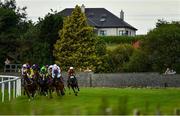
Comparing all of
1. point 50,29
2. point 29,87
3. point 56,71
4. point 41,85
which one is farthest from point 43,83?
point 50,29

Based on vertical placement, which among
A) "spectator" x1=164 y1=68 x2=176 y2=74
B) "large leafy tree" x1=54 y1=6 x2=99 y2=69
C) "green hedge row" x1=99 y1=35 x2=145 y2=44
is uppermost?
"green hedge row" x1=99 y1=35 x2=145 y2=44

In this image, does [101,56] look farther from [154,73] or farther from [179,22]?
[154,73]

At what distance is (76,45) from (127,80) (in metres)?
13.4

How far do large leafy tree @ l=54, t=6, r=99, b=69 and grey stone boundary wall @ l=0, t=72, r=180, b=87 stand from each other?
982cm

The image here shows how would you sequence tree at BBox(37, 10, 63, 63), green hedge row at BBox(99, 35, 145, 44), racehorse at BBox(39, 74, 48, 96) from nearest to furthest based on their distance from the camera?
racehorse at BBox(39, 74, 48, 96)
tree at BBox(37, 10, 63, 63)
green hedge row at BBox(99, 35, 145, 44)

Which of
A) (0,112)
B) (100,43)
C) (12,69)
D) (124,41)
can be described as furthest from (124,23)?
(0,112)

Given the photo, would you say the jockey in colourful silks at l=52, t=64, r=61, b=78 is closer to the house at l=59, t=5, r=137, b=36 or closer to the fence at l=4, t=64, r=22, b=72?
the fence at l=4, t=64, r=22, b=72

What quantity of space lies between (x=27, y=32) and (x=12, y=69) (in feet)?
33.2

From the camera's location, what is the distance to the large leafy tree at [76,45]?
74.3m

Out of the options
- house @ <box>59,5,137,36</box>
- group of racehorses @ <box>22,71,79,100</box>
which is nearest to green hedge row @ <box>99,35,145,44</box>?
house @ <box>59,5,137,36</box>

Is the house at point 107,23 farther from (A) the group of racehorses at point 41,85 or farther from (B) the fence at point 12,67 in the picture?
(A) the group of racehorses at point 41,85

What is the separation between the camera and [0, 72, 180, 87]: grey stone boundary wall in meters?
61.6

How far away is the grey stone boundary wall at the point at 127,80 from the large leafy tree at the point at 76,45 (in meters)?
9.82

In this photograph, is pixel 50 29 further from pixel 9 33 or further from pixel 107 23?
pixel 107 23
